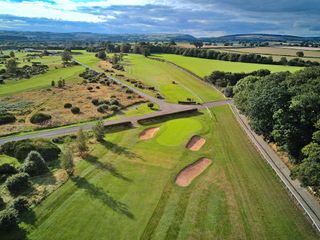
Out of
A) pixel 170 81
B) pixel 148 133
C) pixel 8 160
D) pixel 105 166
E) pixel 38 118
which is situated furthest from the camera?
pixel 170 81

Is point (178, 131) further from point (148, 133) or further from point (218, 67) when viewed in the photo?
point (218, 67)

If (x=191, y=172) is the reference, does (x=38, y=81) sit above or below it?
below

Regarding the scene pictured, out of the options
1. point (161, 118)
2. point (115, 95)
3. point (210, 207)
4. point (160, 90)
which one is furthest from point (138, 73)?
point (210, 207)

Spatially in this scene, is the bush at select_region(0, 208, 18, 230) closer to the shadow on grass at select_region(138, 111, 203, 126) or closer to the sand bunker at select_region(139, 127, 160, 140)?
the sand bunker at select_region(139, 127, 160, 140)

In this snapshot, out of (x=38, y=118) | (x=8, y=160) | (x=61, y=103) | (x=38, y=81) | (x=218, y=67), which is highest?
(x=218, y=67)

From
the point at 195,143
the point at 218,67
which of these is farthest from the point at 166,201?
the point at 218,67

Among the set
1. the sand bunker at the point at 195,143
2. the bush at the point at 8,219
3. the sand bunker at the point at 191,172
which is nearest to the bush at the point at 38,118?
the sand bunker at the point at 195,143

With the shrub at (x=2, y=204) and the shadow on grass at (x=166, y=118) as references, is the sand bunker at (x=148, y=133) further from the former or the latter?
the shrub at (x=2, y=204)

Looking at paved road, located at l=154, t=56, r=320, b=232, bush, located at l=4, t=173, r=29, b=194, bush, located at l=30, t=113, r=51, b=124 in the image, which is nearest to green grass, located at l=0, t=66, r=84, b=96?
bush, located at l=30, t=113, r=51, b=124
